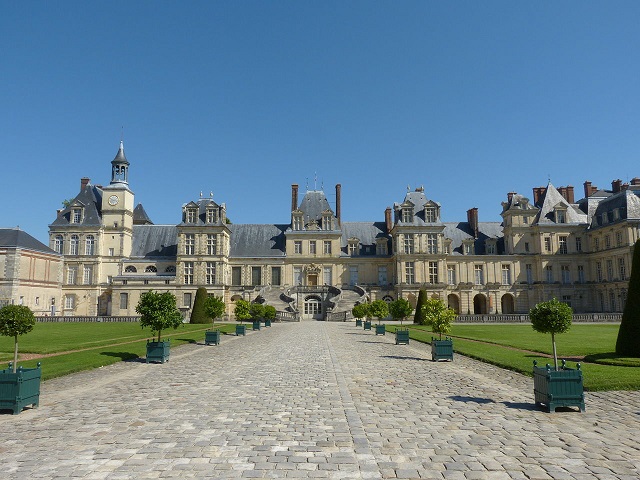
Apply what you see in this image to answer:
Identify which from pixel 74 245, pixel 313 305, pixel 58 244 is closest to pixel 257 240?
pixel 313 305

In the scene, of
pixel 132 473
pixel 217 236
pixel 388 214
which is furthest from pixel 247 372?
pixel 388 214

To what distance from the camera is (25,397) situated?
877cm

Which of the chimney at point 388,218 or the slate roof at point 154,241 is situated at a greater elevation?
the chimney at point 388,218

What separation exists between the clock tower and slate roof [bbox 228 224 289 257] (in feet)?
41.1

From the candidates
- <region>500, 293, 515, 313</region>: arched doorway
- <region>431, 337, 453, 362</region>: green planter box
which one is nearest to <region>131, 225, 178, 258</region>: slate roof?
<region>500, 293, 515, 313</region>: arched doorway

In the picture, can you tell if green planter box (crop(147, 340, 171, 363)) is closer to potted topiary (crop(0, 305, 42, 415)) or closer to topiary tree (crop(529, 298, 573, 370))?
potted topiary (crop(0, 305, 42, 415))

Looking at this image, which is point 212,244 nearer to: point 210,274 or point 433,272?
point 210,274

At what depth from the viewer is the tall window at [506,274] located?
54938 millimetres

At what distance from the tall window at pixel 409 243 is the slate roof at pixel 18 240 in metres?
40.6

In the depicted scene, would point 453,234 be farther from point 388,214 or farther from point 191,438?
point 191,438

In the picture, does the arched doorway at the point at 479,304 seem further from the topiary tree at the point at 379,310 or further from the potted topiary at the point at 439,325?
the potted topiary at the point at 439,325

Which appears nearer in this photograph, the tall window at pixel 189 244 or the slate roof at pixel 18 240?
the slate roof at pixel 18 240

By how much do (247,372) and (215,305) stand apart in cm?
1718

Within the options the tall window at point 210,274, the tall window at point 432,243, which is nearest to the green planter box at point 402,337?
the tall window at point 432,243
